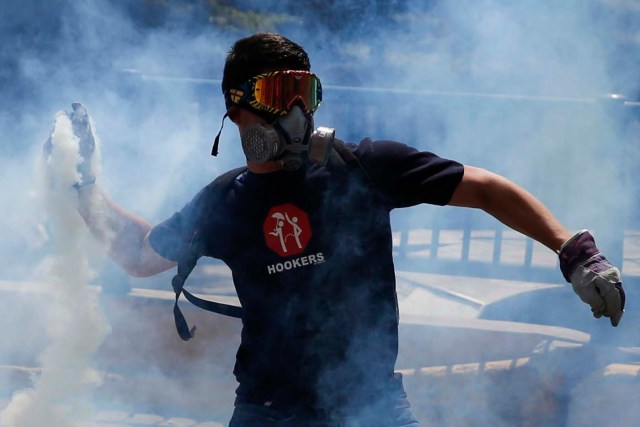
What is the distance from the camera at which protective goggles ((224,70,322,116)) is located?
210cm

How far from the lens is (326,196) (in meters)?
2.13

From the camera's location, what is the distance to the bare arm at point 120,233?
2.36 metres

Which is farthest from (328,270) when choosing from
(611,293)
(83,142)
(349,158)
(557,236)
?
(83,142)

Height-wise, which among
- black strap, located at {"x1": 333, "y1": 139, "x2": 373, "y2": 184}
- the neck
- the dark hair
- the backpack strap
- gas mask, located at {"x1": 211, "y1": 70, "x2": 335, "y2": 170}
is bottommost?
the backpack strap

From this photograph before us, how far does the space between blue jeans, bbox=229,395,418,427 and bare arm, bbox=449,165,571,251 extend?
1.69 ft

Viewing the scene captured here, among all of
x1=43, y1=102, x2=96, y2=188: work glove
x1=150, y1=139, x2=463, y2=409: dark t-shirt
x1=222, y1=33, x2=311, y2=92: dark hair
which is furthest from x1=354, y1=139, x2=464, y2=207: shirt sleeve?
x1=43, y1=102, x2=96, y2=188: work glove

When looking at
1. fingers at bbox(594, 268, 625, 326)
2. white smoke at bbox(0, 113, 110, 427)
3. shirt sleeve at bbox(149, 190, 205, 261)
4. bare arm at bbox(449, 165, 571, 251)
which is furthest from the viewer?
white smoke at bbox(0, 113, 110, 427)

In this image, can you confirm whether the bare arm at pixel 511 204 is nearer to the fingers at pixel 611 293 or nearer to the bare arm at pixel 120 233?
the fingers at pixel 611 293

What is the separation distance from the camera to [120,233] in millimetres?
2373

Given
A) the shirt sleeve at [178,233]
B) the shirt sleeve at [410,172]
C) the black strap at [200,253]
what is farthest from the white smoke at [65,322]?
the shirt sleeve at [410,172]

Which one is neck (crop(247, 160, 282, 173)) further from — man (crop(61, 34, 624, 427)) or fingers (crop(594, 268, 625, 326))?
fingers (crop(594, 268, 625, 326))

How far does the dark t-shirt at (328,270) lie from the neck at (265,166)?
0.05ft

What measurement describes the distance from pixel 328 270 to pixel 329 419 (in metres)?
0.35

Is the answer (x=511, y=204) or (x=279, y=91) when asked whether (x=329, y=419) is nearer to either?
(x=511, y=204)
